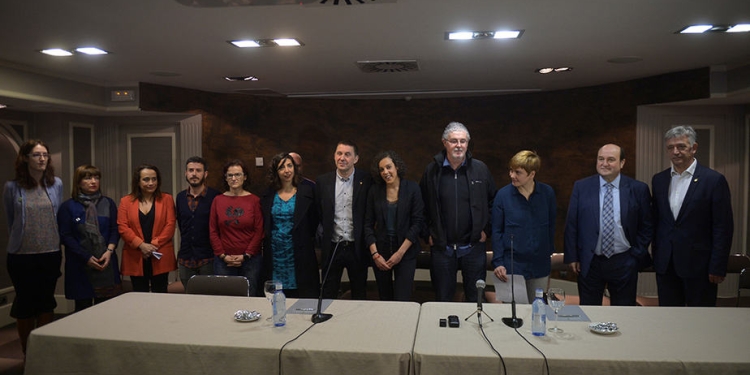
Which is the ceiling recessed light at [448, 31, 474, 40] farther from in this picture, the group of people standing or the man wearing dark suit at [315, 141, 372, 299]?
the man wearing dark suit at [315, 141, 372, 299]

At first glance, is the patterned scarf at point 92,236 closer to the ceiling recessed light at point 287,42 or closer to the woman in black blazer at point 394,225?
the ceiling recessed light at point 287,42

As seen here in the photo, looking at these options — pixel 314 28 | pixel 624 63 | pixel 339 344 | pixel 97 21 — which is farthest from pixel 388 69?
pixel 339 344

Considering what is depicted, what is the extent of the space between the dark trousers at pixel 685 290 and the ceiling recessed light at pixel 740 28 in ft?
5.17

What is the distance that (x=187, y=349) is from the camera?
6.63 ft

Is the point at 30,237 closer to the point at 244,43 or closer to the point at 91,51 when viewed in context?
the point at 91,51

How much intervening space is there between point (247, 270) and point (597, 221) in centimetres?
242

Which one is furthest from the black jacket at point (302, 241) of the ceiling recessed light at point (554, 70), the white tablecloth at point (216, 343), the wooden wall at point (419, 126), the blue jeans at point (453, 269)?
the wooden wall at point (419, 126)

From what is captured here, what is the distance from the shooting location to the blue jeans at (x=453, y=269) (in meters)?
3.47

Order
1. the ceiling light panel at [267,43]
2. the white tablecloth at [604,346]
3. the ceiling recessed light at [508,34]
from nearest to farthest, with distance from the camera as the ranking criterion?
1. the white tablecloth at [604,346]
2. the ceiling recessed light at [508,34]
3. the ceiling light panel at [267,43]

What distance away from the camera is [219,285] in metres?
2.94

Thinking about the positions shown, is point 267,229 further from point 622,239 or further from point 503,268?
point 622,239

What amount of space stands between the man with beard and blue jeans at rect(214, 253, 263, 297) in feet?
0.57

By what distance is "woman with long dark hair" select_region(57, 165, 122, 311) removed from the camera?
12.6ft

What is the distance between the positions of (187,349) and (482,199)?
216 cm
